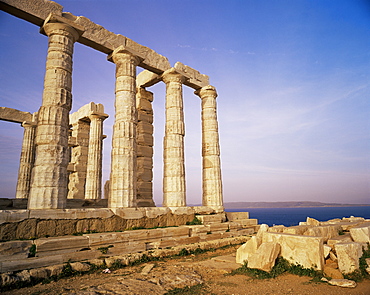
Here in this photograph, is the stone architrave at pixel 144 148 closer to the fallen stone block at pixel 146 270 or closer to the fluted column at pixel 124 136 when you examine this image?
the fluted column at pixel 124 136

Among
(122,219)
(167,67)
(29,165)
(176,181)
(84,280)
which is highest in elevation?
(167,67)

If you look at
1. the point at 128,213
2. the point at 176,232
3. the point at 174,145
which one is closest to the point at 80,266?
the point at 128,213

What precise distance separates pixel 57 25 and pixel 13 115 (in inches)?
430

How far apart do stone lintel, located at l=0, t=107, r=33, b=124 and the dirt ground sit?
1536 cm

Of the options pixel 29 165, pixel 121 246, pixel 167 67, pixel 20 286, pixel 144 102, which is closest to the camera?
pixel 20 286

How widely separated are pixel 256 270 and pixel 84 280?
4222 mm

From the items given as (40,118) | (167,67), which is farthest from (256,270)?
(167,67)

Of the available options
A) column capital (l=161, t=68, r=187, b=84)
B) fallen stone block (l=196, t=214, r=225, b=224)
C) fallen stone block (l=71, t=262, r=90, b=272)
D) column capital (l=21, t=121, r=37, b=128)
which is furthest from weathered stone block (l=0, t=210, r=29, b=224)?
column capital (l=21, t=121, r=37, b=128)

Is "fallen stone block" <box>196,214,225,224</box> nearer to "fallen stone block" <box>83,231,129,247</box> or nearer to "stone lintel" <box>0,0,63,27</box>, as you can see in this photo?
"fallen stone block" <box>83,231,129,247</box>

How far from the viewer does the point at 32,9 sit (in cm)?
951

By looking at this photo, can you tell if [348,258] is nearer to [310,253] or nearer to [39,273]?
[310,253]

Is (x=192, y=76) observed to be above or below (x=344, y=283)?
above

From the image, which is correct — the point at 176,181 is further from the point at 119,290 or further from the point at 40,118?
the point at 119,290

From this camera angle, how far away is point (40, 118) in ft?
29.8
